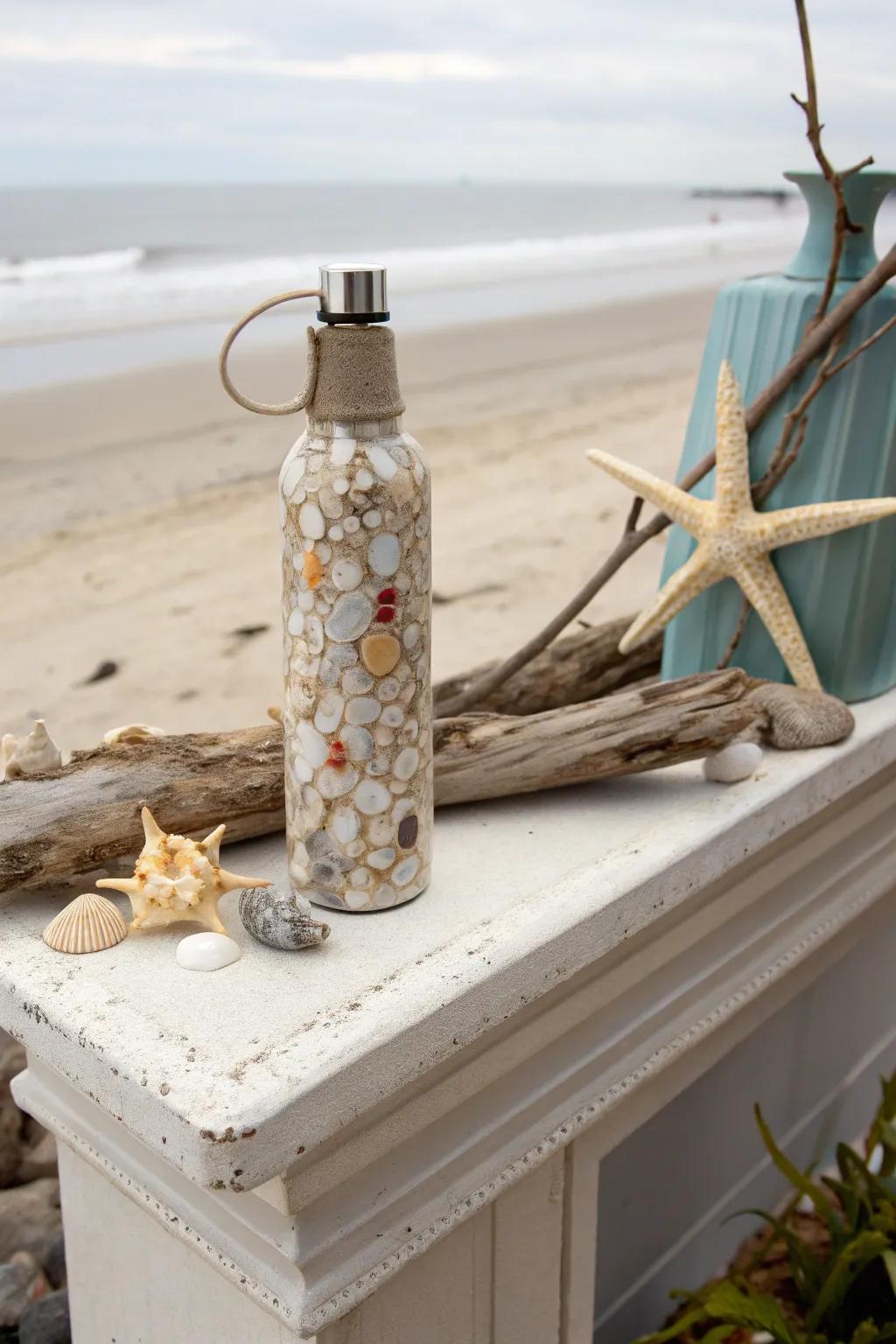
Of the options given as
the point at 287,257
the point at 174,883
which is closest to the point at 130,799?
the point at 174,883

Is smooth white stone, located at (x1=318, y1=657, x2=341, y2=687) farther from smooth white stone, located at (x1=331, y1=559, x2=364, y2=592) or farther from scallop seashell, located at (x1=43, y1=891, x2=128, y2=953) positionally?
scallop seashell, located at (x1=43, y1=891, x2=128, y2=953)

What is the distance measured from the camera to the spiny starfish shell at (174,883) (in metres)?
0.85

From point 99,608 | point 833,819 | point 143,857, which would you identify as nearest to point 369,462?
point 143,857

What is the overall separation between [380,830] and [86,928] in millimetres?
215

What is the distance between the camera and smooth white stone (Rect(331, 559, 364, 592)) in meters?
0.80

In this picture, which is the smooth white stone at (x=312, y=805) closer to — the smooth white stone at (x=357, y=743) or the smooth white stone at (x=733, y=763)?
the smooth white stone at (x=357, y=743)

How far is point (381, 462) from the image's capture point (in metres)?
0.79

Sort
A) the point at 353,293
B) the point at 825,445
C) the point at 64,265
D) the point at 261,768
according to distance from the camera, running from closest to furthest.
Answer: the point at 353,293
the point at 261,768
the point at 825,445
the point at 64,265

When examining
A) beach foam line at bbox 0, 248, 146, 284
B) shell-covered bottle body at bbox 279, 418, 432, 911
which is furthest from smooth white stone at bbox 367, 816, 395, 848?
Answer: beach foam line at bbox 0, 248, 146, 284

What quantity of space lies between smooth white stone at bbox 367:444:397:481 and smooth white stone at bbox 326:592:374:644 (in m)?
0.08

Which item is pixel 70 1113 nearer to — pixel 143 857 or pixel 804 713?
pixel 143 857

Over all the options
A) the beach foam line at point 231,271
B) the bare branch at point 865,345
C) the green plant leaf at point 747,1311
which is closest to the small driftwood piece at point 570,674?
the bare branch at point 865,345

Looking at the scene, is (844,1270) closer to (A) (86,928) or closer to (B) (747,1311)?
(B) (747,1311)

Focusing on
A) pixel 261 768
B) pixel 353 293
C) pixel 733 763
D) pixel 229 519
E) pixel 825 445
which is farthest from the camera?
pixel 229 519
